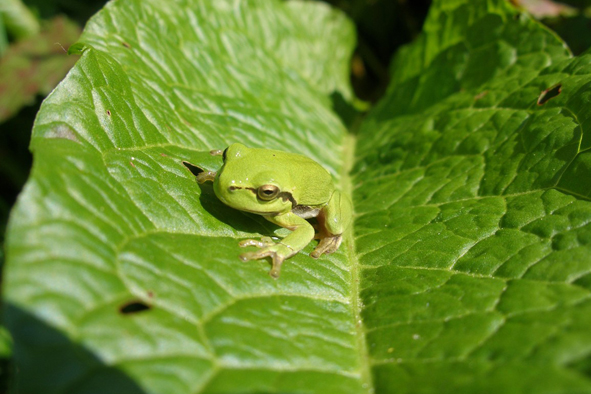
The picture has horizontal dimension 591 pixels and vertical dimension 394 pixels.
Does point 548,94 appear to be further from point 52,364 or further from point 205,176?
point 52,364

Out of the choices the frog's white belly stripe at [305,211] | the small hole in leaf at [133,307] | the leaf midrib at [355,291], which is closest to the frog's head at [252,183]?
the frog's white belly stripe at [305,211]

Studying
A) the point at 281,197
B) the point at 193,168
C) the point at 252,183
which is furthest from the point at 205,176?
the point at 281,197

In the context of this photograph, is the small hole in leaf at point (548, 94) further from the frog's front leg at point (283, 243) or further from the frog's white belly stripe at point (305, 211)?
the frog's front leg at point (283, 243)

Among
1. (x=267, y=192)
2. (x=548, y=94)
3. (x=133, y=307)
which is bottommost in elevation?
(x=133, y=307)

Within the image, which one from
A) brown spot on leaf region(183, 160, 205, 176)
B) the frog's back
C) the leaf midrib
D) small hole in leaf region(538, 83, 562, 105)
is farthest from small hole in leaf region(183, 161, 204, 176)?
small hole in leaf region(538, 83, 562, 105)

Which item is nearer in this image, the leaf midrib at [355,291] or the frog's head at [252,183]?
the leaf midrib at [355,291]

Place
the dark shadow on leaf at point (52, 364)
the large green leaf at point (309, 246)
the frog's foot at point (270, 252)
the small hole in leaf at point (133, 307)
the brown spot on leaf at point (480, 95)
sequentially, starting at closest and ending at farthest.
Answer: the dark shadow on leaf at point (52, 364) → the large green leaf at point (309, 246) → the small hole in leaf at point (133, 307) → the frog's foot at point (270, 252) → the brown spot on leaf at point (480, 95)
